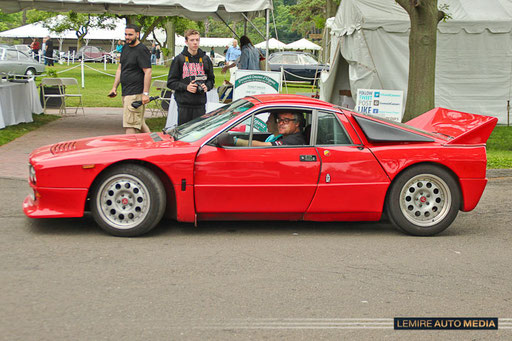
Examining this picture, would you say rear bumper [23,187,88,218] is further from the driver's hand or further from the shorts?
the shorts

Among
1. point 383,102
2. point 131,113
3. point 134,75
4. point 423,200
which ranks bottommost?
point 423,200

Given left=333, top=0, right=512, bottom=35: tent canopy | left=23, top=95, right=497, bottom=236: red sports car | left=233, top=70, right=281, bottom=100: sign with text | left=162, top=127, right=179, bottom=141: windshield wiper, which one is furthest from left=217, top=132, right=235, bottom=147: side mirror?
left=333, top=0, right=512, bottom=35: tent canopy

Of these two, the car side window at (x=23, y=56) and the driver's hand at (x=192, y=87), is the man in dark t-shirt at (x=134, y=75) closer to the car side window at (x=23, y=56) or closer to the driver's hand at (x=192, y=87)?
the driver's hand at (x=192, y=87)

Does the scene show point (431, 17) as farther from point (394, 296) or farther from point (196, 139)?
point (394, 296)

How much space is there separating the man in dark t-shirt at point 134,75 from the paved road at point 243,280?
333cm

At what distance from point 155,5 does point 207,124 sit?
27.2 feet

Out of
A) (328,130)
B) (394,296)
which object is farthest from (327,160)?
(394,296)

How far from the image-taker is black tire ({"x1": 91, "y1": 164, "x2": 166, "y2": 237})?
596cm

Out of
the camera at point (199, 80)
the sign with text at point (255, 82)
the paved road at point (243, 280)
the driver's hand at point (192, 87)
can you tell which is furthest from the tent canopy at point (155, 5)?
the paved road at point (243, 280)

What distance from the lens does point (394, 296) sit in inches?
188

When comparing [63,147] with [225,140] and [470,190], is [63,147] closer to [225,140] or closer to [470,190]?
[225,140]

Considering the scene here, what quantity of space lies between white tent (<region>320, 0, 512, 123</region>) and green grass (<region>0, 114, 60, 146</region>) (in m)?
Answer: 7.47

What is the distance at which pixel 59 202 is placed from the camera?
234 inches

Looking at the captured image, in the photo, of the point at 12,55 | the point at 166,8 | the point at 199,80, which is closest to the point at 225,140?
the point at 199,80
